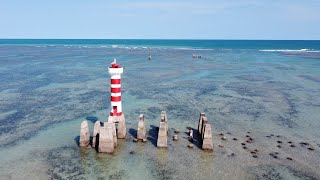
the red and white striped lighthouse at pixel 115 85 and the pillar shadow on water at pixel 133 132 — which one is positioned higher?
the red and white striped lighthouse at pixel 115 85

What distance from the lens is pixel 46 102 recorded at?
27.3m

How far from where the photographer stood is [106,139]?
16.0 metres

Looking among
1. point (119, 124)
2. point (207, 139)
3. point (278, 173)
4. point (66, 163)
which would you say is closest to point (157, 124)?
point (119, 124)

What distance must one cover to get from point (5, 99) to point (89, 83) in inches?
430

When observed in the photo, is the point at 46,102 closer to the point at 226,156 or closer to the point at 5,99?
the point at 5,99

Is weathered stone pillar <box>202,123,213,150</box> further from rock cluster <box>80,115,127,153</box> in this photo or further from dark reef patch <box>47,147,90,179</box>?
dark reef patch <box>47,147,90,179</box>

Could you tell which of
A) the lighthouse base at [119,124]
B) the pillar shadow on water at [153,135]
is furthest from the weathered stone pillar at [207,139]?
the lighthouse base at [119,124]

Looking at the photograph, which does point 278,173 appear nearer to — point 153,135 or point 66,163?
point 153,135

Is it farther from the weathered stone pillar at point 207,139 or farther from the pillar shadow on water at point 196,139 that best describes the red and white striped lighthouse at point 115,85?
the weathered stone pillar at point 207,139

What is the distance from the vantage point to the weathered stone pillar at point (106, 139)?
15.9 m

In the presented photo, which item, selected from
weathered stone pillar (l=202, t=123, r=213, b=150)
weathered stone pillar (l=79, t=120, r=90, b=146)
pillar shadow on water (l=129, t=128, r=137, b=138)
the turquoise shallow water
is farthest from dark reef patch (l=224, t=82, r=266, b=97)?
weathered stone pillar (l=79, t=120, r=90, b=146)

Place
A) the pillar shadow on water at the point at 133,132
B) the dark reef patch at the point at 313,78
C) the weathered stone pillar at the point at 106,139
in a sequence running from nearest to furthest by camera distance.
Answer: the weathered stone pillar at the point at 106,139 → the pillar shadow on water at the point at 133,132 → the dark reef patch at the point at 313,78

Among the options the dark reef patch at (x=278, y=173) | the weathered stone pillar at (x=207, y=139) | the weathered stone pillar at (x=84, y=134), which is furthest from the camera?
the weathered stone pillar at (x=84, y=134)

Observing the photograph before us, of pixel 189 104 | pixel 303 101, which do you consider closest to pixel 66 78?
pixel 189 104
